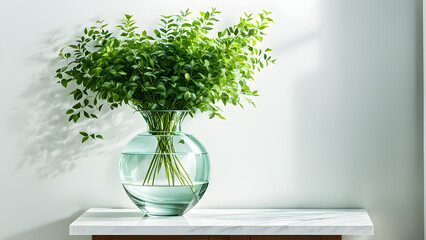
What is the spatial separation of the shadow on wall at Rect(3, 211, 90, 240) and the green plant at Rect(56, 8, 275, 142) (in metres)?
0.30

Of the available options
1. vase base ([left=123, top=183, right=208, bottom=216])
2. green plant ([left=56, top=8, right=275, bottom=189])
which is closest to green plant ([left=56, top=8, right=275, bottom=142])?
green plant ([left=56, top=8, right=275, bottom=189])

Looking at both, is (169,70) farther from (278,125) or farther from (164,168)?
(278,125)

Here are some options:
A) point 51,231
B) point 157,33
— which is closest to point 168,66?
point 157,33

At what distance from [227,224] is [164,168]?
0.82 ft

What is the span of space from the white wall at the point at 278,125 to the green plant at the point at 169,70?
0.08m

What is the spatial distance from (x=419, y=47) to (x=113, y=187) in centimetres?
114

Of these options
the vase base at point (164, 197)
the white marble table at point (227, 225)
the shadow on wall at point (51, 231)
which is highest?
the vase base at point (164, 197)

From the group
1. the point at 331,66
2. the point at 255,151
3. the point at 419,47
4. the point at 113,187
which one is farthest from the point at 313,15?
the point at 113,187

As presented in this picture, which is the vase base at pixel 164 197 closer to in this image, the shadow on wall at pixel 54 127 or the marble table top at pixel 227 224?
the marble table top at pixel 227 224

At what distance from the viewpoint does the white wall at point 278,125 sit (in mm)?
1780

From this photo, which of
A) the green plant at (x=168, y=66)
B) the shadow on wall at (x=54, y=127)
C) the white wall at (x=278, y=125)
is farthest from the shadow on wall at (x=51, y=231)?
the green plant at (x=168, y=66)

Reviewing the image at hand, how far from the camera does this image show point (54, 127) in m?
1.83

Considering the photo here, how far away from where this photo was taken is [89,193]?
1822 mm

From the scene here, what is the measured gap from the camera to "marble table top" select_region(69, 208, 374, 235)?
58.6 inches
